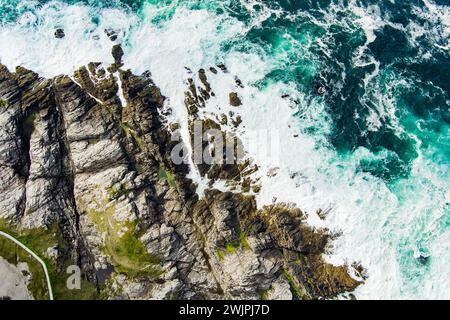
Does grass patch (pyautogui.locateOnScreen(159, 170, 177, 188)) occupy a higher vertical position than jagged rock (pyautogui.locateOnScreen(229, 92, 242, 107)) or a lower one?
lower

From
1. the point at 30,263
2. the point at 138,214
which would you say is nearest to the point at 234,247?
the point at 138,214

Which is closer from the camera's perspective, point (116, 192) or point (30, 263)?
point (30, 263)

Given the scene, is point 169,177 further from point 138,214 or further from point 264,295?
point 264,295

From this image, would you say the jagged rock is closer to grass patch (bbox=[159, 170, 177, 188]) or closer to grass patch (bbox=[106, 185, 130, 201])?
grass patch (bbox=[159, 170, 177, 188])

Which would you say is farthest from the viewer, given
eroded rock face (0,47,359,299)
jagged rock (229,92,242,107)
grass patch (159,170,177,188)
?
jagged rock (229,92,242,107)

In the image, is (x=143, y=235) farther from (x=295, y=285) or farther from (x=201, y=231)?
(x=295, y=285)

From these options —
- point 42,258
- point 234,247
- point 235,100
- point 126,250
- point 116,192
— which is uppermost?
point 235,100

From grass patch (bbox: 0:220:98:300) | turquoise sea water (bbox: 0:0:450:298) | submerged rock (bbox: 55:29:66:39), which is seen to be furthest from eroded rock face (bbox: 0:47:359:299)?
submerged rock (bbox: 55:29:66:39)
